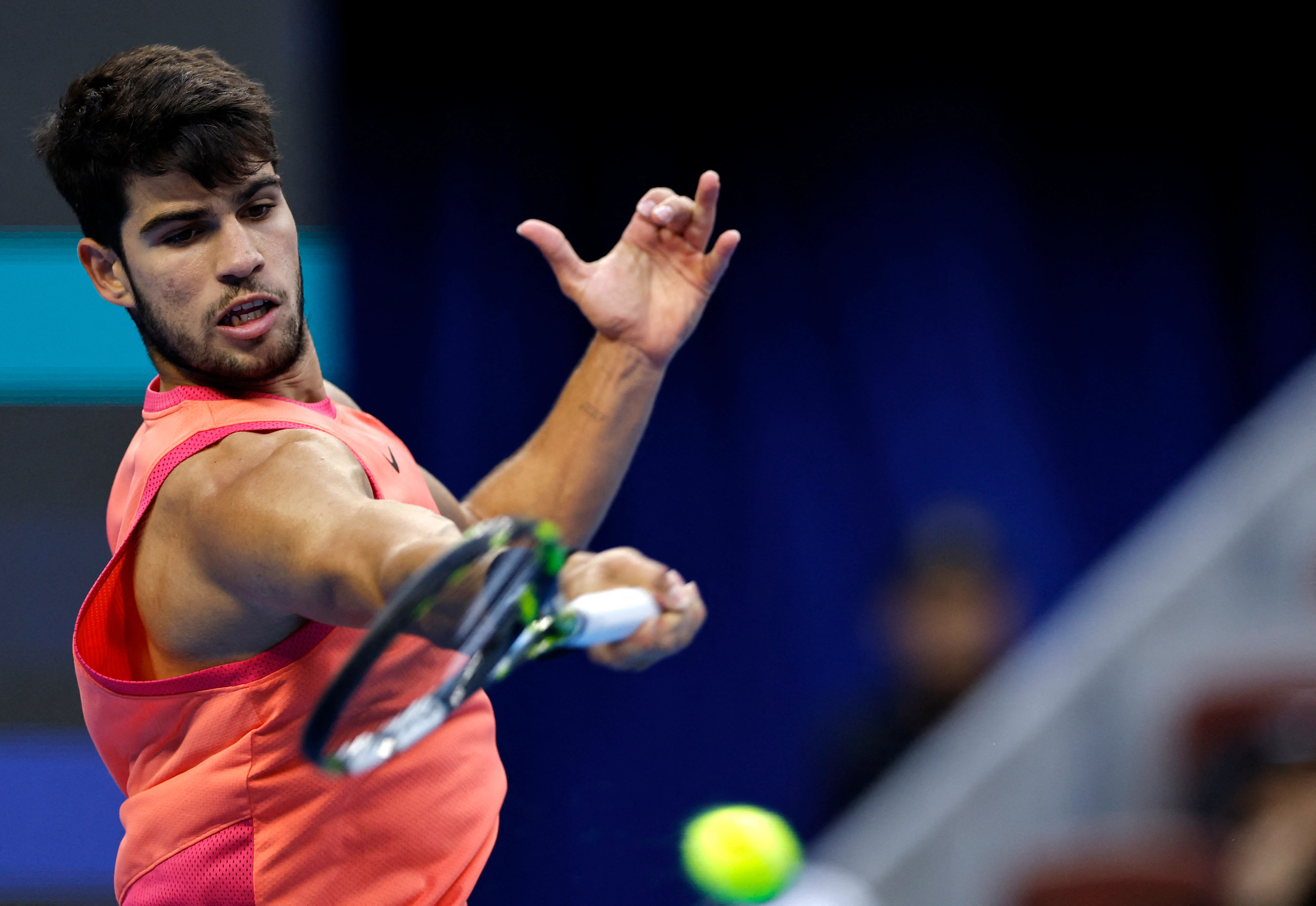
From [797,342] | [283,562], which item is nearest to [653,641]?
[283,562]

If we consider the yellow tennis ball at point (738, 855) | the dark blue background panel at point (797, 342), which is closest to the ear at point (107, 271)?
the dark blue background panel at point (797, 342)

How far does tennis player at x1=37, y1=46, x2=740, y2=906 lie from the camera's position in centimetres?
114

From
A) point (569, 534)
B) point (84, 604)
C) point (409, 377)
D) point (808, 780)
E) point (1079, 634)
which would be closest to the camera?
point (84, 604)

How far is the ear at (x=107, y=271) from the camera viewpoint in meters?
1.32

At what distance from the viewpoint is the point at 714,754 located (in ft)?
10.5

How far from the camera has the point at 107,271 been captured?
1339mm

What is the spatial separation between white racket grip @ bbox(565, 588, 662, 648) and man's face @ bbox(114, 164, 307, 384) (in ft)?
1.73

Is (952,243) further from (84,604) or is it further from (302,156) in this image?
(84,604)

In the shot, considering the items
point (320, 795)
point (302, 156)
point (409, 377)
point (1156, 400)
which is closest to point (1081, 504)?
point (1156, 400)

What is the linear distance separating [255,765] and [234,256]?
0.46m

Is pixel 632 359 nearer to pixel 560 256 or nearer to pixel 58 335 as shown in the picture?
pixel 560 256

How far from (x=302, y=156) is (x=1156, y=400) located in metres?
2.32

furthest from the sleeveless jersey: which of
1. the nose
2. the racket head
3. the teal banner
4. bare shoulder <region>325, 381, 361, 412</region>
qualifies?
the teal banner

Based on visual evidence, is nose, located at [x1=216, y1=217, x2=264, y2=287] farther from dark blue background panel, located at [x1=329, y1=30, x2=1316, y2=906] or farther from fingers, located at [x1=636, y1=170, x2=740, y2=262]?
dark blue background panel, located at [x1=329, y1=30, x2=1316, y2=906]
